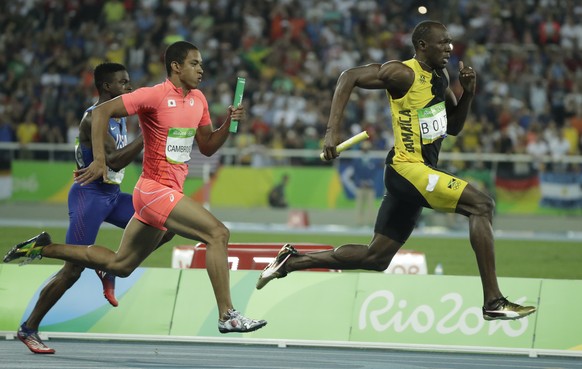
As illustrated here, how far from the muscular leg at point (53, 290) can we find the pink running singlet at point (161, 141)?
1257mm

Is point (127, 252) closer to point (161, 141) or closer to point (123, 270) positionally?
point (123, 270)

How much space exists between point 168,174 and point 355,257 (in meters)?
1.71

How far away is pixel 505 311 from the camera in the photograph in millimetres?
8219

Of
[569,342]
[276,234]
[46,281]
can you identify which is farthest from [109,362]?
[276,234]

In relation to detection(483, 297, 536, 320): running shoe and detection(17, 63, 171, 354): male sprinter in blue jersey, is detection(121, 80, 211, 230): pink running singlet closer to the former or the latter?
detection(17, 63, 171, 354): male sprinter in blue jersey

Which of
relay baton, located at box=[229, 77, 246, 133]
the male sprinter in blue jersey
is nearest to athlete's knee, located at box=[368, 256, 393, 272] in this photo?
relay baton, located at box=[229, 77, 246, 133]

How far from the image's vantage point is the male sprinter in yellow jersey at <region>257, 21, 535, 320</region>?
328 inches

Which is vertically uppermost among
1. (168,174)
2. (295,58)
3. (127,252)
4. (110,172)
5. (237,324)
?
(295,58)

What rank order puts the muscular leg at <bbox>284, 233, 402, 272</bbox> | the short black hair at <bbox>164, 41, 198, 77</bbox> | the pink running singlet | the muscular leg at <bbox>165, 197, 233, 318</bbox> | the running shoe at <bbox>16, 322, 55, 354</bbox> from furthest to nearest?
the running shoe at <bbox>16, 322, 55, 354</bbox>
the muscular leg at <bbox>284, 233, 402, 272</bbox>
the short black hair at <bbox>164, 41, 198, 77</bbox>
the pink running singlet
the muscular leg at <bbox>165, 197, 233, 318</bbox>

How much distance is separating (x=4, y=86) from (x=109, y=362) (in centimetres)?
1906

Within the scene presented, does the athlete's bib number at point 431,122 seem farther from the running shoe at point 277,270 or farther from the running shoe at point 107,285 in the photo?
the running shoe at point 107,285

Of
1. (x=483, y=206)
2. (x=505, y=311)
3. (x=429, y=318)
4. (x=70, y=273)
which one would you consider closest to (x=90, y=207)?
(x=70, y=273)

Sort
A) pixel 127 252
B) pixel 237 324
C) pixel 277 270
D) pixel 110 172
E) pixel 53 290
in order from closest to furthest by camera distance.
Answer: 1. pixel 237 324
2. pixel 127 252
3. pixel 277 270
4. pixel 53 290
5. pixel 110 172

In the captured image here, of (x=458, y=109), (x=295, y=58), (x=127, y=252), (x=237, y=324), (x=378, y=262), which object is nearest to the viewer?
(x=237, y=324)
